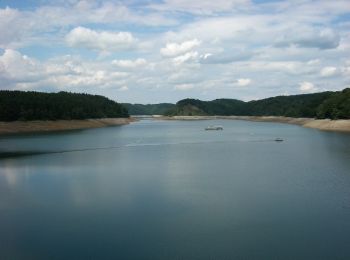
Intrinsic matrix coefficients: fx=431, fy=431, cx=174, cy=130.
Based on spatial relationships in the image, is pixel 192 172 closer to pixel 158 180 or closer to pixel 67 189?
pixel 158 180

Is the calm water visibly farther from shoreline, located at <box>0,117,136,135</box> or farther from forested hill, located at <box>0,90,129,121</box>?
forested hill, located at <box>0,90,129,121</box>

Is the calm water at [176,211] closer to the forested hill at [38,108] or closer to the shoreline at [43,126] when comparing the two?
the shoreline at [43,126]

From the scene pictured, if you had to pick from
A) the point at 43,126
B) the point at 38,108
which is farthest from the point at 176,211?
the point at 38,108

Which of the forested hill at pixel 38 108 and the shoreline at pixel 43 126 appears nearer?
the shoreline at pixel 43 126

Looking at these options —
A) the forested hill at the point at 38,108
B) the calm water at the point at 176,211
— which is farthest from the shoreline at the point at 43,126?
the calm water at the point at 176,211

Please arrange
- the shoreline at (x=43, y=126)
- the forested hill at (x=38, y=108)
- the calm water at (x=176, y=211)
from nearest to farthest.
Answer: the calm water at (x=176, y=211)
the shoreline at (x=43, y=126)
the forested hill at (x=38, y=108)

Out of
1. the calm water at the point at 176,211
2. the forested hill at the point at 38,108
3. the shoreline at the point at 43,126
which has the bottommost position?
the calm water at the point at 176,211

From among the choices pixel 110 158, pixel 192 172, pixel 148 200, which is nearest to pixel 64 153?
pixel 110 158

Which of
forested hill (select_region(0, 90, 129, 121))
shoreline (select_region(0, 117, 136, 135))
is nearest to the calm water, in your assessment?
shoreline (select_region(0, 117, 136, 135))

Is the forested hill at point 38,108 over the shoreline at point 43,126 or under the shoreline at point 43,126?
over
